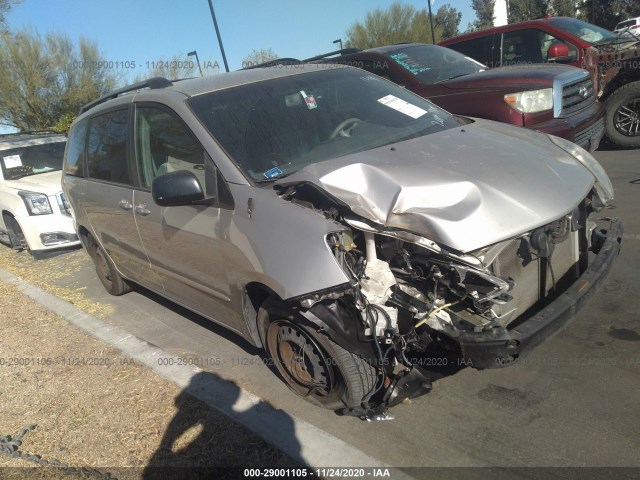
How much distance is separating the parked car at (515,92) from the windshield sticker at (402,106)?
96.6 inches

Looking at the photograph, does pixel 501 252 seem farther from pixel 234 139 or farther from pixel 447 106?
pixel 447 106

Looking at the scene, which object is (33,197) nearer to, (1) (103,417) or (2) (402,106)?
(1) (103,417)

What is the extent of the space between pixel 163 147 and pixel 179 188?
798 millimetres

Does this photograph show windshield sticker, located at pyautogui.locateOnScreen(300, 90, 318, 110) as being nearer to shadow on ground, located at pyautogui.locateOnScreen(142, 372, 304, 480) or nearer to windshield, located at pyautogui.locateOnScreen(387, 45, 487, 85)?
shadow on ground, located at pyautogui.locateOnScreen(142, 372, 304, 480)

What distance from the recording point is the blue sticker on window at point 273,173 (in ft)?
9.83

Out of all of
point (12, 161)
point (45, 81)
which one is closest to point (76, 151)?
point (12, 161)

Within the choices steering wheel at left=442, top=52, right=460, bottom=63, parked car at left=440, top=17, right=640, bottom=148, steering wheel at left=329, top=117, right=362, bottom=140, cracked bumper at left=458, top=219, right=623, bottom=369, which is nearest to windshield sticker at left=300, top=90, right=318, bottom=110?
steering wheel at left=329, top=117, right=362, bottom=140

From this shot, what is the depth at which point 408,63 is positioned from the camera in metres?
7.07

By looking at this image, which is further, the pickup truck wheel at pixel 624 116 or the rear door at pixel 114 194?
the pickup truck wheel at pixel 624 116

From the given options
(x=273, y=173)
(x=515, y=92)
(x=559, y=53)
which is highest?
(x=273, y=173)

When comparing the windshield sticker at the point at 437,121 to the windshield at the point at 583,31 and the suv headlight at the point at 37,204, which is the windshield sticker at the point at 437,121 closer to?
the windshield at the point at 583,31

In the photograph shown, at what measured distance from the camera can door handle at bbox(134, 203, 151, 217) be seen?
3.71 metres

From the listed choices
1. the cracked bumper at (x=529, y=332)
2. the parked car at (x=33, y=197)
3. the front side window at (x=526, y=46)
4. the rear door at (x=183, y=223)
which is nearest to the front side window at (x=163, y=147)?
the rear door at (x=183, y=223)

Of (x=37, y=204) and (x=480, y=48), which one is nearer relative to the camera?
(x=37, y=204)
